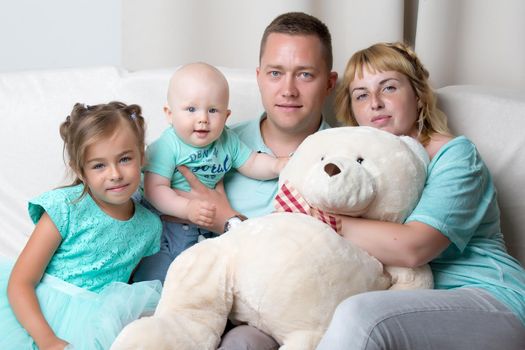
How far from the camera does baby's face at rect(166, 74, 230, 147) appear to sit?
1636mm

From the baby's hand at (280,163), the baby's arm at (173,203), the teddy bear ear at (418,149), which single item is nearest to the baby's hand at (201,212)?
the baby's arm at (173,203)

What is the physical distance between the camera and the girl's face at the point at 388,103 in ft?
5.37

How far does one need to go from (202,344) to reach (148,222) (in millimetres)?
464

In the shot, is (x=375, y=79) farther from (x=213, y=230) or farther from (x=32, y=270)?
(x=32, y=270)

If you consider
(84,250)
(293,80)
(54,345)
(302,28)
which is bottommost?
(54,345)

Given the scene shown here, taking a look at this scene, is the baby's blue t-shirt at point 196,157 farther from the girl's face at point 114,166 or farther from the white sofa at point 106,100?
the white sofa at point 106,100

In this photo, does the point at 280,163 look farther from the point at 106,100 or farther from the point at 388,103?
the point at 106,100

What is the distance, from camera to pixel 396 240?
4.52 ft

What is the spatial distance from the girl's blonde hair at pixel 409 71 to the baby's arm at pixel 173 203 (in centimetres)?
47

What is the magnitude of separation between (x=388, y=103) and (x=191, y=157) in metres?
0.47

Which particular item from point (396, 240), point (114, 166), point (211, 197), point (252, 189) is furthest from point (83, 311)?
point (396, 240)

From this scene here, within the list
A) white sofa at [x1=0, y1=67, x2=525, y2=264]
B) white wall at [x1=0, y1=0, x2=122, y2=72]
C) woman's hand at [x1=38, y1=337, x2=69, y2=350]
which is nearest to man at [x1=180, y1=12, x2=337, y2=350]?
white sofa at [x1=0, y1=67, x2=525, y2=264]

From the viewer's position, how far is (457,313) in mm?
1291

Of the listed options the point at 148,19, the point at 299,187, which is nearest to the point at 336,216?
the point at 299,187
